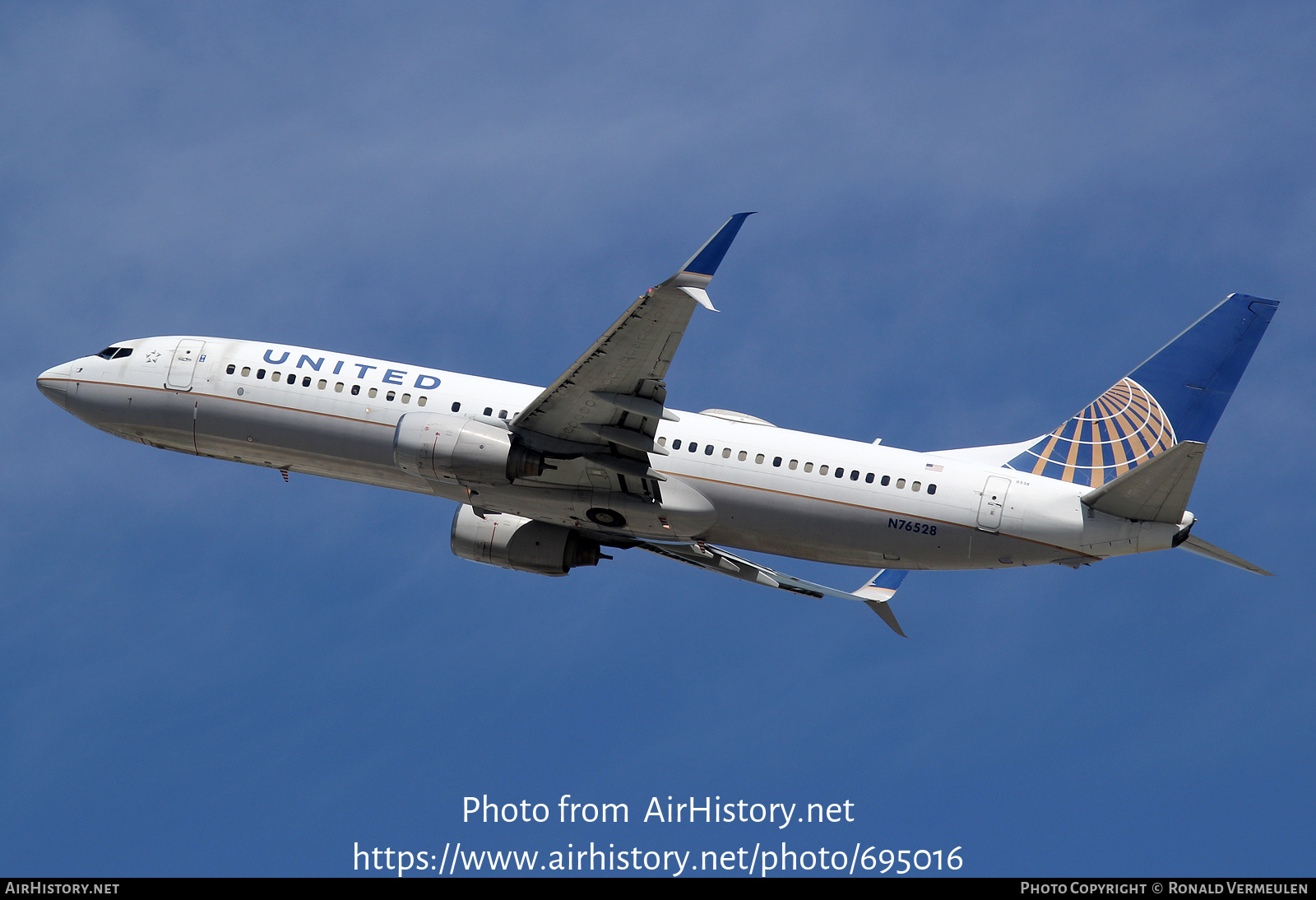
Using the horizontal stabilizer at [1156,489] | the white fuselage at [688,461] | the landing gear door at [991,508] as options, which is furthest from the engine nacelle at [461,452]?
the horizontal stabilizer at [1156,489]

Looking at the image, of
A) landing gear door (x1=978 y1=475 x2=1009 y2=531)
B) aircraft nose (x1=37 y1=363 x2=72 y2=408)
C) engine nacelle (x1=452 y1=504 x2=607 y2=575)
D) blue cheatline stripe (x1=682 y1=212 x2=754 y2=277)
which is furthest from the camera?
aircraft nose (x1=37 y1=363 x2=72 y2=408)

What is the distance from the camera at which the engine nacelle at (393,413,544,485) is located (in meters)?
32.8

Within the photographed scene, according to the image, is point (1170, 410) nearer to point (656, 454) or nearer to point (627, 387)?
point (656, 454)

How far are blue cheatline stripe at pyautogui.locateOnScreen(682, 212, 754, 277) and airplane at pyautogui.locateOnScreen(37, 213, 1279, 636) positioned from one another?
1508mm

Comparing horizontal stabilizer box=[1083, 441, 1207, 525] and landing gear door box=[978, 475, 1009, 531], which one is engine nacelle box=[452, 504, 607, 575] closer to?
landing gear door box=[978, 475, 1009, 531]

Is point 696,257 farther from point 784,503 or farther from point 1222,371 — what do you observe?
point 1222,371

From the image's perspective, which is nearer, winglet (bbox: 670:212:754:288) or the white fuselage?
winglet (bbox: 670:212:754:288)

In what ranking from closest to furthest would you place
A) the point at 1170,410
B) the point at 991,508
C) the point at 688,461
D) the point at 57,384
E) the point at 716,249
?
the point at 716,249 < the point at 991,508 < the point at 688,461 < the point at 1170,410 < the point at 57,384

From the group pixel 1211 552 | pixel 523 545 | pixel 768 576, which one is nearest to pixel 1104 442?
pixel 1211 552

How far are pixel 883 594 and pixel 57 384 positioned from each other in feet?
79.9

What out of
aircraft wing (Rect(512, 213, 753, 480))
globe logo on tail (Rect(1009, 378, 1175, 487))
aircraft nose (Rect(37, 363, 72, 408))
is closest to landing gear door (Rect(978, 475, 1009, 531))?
globe logo on tail (Rect(1009, 378, 1175, 487))

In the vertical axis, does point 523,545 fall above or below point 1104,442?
below

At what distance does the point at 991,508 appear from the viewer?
109 feet
